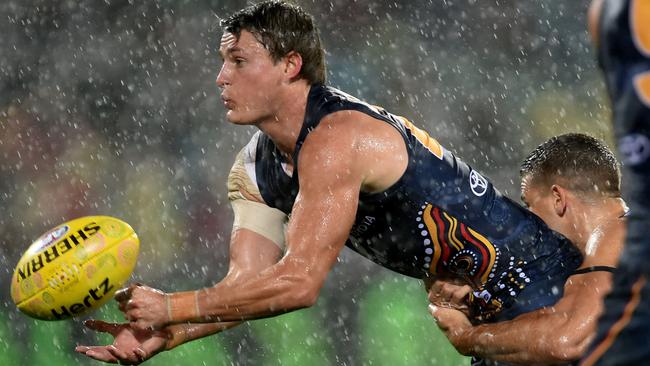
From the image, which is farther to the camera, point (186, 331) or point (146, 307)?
point (186, 331)

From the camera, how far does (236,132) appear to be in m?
7.93

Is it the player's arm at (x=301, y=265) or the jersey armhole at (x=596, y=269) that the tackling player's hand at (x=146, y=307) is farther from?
the jersey armhole at (x=596, y=269)

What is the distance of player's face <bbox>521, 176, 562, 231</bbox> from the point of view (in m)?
4.27

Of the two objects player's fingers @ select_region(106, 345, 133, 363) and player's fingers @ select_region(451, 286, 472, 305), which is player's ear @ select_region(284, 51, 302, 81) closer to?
player's fingers @ select_region(451, 286, 472, 305)

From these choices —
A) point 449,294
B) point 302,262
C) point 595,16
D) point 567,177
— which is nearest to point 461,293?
point 449,294

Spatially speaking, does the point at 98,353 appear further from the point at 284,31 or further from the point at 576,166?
the point at 576,166

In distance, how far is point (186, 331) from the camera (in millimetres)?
4090

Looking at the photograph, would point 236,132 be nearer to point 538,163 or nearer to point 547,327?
point 538,163

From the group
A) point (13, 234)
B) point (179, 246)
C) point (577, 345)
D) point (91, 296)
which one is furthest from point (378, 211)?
point (13, 234)

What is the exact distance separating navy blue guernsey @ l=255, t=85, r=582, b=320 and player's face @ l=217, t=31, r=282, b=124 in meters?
0.17

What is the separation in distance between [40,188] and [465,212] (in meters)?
4.74

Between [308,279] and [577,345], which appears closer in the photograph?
[308,279]

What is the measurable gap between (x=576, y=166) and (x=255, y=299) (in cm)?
170

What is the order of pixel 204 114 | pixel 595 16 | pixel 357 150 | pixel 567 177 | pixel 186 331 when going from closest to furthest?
1. pixel 595 16
2. pixel 357 150
3. pixel 186 331
4. pixel 567 177
5. pixel 204 114
